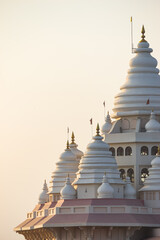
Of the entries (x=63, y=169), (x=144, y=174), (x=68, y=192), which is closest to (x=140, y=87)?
(x=144, y=174)

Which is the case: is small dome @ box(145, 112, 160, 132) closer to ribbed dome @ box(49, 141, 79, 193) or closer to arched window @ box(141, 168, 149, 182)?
arched window @ box(141, 168, 149, 182)

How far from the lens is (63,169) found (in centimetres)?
10500

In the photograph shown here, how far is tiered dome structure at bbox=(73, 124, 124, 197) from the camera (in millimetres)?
95500

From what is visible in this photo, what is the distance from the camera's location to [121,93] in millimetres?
103750

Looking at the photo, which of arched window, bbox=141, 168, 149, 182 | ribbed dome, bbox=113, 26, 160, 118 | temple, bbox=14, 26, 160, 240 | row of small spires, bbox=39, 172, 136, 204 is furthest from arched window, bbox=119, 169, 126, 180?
ribbed dome, bbox=113, 26, 160, 118

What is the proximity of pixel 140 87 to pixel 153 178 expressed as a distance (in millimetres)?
9491

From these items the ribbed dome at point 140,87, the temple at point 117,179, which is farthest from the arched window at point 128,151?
the ribbed dome at point 140,87

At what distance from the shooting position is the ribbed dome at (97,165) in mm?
95750

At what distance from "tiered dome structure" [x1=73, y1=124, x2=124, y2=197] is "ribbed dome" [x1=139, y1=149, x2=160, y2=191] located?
2010mm

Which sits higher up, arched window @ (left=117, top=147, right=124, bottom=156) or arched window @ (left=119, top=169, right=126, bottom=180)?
arched window @ (left=117, top=147, right=124, bottom=156)

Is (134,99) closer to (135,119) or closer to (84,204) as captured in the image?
(135,119)

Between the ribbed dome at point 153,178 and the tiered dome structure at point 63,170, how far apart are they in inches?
363

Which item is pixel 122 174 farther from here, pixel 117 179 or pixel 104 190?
pixel 104 190

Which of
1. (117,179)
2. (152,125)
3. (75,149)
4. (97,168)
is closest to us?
(117,179)
